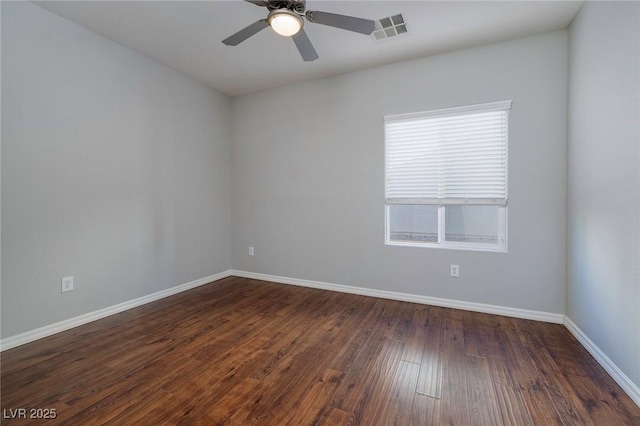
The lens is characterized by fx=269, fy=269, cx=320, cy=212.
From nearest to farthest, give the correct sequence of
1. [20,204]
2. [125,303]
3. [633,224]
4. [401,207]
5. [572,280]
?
[633,224] < [20,204] < [572,280] < [125,303] < [401,207]

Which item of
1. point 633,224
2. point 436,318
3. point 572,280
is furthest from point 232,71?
point 572,280

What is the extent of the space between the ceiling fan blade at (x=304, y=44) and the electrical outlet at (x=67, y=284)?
2.90 meters

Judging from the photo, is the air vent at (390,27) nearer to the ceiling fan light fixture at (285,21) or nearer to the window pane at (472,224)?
the ceiling fan light fixture at (285,21)

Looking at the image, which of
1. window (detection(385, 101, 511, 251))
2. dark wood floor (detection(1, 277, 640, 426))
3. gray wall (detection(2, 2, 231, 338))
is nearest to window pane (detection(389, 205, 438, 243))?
window (detection(385, 101, 511, 251))

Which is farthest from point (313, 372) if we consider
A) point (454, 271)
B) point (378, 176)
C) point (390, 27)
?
point (390, 27)

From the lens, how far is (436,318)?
8.92ft

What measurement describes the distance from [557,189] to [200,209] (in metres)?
4.18

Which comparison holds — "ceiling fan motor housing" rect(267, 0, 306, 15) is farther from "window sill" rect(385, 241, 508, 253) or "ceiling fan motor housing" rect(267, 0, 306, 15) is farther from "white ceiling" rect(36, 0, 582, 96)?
"window sill" rect(385, 241, 508, 253)

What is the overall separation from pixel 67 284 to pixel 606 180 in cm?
448

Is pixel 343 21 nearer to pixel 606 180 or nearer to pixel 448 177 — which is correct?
pixel 448 177

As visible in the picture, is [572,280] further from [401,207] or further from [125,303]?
[125,303]

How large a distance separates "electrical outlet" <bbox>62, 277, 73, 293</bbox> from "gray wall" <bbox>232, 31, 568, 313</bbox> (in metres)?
2.06

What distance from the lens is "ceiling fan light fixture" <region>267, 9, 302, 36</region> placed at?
1758 millimetres

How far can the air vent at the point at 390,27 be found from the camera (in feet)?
7.97
